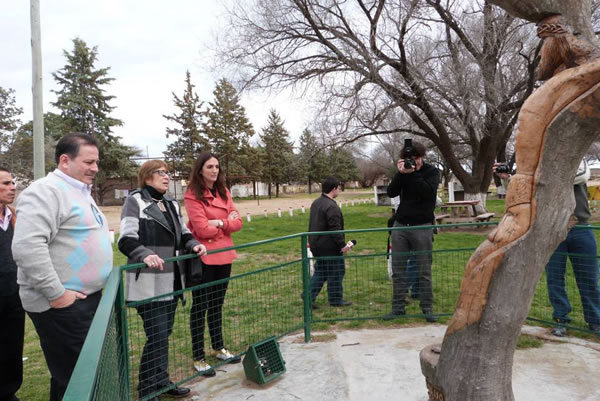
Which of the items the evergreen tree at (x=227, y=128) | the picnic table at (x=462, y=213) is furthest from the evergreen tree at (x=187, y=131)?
the picnic table at (x=462, y=213)

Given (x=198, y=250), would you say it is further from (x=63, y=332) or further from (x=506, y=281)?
(x=506, y=281)

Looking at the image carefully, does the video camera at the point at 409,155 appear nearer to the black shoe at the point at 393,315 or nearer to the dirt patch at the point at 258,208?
the black shoe at the point at 393,315

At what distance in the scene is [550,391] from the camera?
3.13 metres

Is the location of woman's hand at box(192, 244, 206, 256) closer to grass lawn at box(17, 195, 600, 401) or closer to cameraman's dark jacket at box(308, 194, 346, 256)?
grass lawn at box(17, 195, 600, 401)

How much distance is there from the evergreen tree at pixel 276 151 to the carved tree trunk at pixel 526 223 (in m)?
42.9

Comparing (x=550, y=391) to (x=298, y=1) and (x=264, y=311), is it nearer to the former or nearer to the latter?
(x=264, y=311)

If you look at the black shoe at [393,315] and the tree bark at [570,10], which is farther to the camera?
the black shoe at [393,315]

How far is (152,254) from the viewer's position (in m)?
2.90

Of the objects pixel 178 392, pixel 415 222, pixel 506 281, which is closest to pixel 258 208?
pixel 415 222

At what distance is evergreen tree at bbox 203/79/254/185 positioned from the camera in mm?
40625

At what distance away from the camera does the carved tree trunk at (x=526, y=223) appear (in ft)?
7.00

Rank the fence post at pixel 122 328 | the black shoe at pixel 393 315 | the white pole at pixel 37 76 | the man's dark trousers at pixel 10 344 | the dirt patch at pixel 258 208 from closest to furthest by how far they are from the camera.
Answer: the fence post at pixel 122 328 < the man's dark trousers at pixel 10 344 < the black shoe at pixel 393 315 < the white pole at pixel 37 76 < the dirt patch at pixel 258 208

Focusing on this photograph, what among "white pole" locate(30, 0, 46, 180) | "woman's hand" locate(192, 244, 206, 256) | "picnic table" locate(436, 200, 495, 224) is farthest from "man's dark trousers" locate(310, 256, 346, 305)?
"picnic table" locate(436, 200, 495, 224)

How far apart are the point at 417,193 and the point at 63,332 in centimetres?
356
